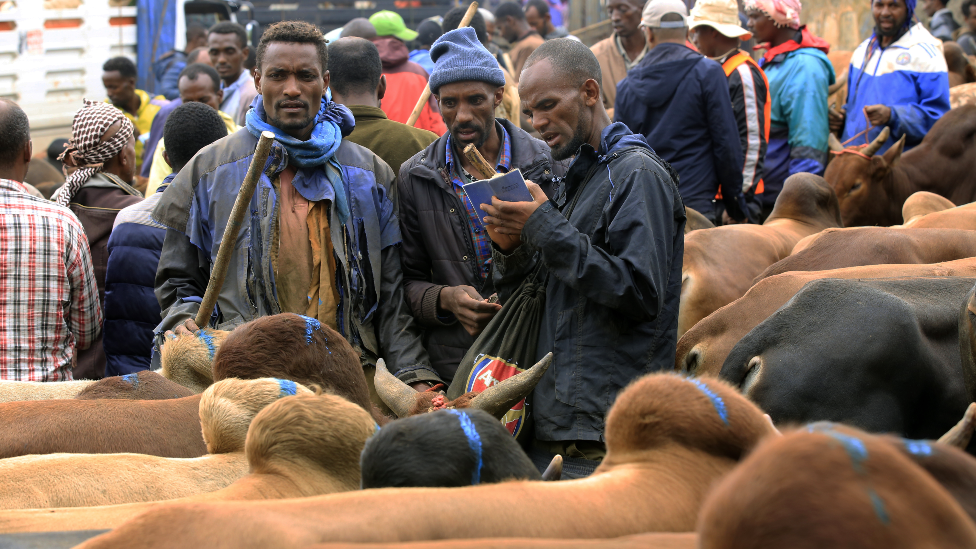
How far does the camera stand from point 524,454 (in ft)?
5.41

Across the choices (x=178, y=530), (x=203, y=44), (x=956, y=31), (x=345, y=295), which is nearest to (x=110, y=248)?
(x=345, y=295)

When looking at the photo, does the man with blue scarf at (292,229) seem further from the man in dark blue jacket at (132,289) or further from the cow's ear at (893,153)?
the cow's ear at (893,153)

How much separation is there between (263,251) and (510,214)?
1067mm

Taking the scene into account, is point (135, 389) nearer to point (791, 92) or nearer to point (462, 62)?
point (462, 62)

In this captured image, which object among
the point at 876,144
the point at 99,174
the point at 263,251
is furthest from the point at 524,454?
the point at 876,144

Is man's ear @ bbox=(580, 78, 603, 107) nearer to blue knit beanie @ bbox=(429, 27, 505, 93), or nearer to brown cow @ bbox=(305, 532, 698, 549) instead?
blue knit beanie @ bbox=(429, 27, 505, 93)

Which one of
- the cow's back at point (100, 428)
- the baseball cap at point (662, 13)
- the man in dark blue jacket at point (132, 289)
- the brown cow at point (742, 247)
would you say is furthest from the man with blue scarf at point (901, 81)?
the cow's back at point (100, 428)

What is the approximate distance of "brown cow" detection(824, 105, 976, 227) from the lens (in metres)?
6.23

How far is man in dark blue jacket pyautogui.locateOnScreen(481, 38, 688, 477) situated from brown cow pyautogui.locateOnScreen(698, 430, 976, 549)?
171 cm

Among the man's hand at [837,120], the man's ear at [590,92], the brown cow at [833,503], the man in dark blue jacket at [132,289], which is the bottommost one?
the man in dark blue jacket at [132,289]

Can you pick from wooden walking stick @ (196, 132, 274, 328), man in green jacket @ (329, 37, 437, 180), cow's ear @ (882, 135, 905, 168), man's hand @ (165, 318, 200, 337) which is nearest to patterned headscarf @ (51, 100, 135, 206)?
man in green jacket @ (329, 37, 437, 180)

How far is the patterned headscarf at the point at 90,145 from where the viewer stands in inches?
198

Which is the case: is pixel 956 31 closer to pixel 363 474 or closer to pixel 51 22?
pixel 51 22

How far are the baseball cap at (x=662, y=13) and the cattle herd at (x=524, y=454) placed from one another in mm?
2768
